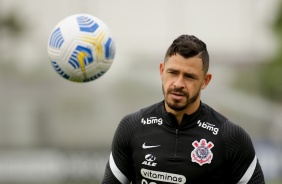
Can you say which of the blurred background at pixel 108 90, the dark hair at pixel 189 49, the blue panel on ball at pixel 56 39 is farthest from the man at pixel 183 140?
the blurred background at pixel 108 90

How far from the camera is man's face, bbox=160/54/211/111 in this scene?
589 centimetres

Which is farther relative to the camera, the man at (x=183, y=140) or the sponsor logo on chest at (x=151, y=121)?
the sponsor logo on chest at (x=151, y=121)

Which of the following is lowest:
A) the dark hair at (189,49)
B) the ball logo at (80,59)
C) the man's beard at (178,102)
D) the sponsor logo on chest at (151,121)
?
the sponsor logo on chest at (151,121)

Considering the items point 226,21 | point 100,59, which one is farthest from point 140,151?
point 226,21

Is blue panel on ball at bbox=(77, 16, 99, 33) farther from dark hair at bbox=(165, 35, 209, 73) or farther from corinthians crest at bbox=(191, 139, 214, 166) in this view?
corinthians crest at bbox=(191, 139, 214, 166)

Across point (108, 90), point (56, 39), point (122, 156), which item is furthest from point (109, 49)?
point (108, 90)

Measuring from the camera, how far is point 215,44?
23.7 meters

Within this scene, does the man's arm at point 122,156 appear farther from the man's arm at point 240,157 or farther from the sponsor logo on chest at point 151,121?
the man's arm at point 240,157

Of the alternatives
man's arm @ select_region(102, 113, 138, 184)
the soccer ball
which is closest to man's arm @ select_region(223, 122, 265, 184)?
man's arm @ select_region(102, 113, 138, 184)

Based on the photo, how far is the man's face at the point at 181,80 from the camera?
5.89 meters

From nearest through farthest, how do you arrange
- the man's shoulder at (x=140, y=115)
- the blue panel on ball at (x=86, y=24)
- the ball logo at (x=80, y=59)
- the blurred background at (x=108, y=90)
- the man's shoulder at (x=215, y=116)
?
the man's shoulder at (x=215, y=116) < the man's shoulder at (x=140, y=115) < the ball logo at (x=80, y=59) < the blue panel on ball at (x=86, y=24) < the blurred background at (x=108, y=90)

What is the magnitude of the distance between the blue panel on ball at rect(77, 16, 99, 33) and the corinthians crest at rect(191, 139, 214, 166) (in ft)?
5.66

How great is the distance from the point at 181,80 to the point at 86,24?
169cm

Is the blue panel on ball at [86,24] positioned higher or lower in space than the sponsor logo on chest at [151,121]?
higher
